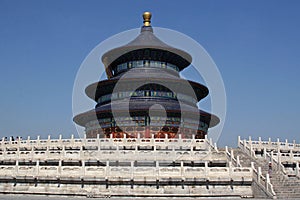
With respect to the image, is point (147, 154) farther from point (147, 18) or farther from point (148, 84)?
point (147, 18)

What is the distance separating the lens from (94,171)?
23.7 meters

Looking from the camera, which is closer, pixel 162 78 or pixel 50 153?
pixel 50 153

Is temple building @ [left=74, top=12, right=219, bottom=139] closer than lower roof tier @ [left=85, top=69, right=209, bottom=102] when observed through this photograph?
Yes

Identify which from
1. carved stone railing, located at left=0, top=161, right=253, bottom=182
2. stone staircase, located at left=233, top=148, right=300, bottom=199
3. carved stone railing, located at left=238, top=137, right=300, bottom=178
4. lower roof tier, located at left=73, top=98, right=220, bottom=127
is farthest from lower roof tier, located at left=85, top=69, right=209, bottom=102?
carved stone railing, located at left=0, top=161, right=253, bottom=182

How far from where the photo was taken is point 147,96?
48188mm

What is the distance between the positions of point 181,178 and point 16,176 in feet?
34.8

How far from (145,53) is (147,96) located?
720cm

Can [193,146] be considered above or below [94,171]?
above

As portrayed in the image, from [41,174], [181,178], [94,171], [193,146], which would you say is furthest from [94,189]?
[193,146]

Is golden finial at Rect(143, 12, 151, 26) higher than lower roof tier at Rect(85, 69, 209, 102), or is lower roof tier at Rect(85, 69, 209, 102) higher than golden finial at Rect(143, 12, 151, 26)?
golden finial at Rect(143, 12, 151, 26)

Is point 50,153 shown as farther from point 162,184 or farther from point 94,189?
point 162,184

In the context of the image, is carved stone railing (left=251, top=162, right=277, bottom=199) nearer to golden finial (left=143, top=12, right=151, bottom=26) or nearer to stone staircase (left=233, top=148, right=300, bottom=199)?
stone staircase (left=233, top=148, right=300, bottom=199)

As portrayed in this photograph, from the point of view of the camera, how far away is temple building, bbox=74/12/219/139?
45.3m

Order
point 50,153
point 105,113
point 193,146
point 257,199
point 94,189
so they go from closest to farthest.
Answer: point 257,199
point 94,189
point 50,153
point 193,146
point 105,113
